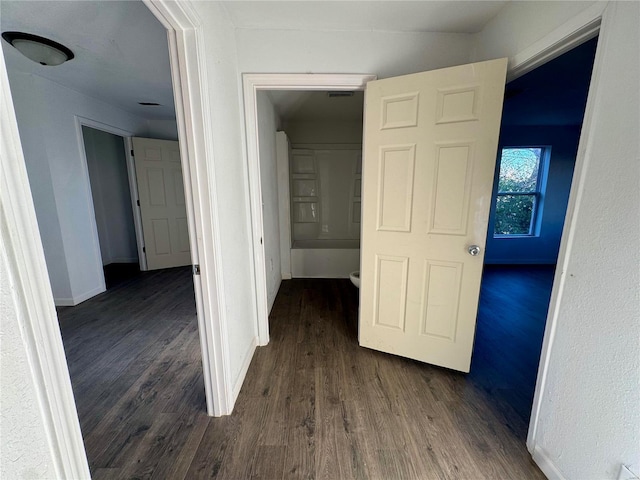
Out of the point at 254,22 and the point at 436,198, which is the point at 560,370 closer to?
the point at 436,198

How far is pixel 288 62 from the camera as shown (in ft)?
5.93

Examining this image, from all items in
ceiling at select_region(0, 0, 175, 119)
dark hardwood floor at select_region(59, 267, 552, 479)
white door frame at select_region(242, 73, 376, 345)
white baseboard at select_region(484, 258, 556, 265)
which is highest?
ceiling at select_region(0, 0, 175, 119)

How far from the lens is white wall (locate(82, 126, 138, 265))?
421 cm

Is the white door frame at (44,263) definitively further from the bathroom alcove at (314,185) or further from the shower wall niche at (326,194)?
the shower wall niche at (326,194)

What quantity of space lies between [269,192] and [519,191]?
421 cm

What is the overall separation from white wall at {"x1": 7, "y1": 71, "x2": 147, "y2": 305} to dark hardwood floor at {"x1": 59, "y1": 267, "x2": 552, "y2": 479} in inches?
24.8

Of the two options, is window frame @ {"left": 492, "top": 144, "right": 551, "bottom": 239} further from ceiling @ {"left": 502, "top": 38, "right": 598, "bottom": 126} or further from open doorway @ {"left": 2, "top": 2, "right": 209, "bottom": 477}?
open doorway @ {"left": 2, "top": 2, "right": 209, "bottom": 477}

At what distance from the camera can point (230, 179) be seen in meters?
1.61

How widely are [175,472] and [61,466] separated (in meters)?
0.83

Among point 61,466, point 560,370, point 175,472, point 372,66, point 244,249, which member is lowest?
point 175,472

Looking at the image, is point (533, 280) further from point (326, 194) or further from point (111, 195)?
point (111, 195)

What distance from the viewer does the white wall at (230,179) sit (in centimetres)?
136

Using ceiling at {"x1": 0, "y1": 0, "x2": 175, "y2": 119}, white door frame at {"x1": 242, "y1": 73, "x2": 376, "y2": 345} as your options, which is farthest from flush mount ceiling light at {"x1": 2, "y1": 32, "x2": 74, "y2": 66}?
white door frame at {"x1": 242, "y1": 73, "x2": 376, "y2": 345}

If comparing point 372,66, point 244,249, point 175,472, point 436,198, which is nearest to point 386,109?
point 372,66
